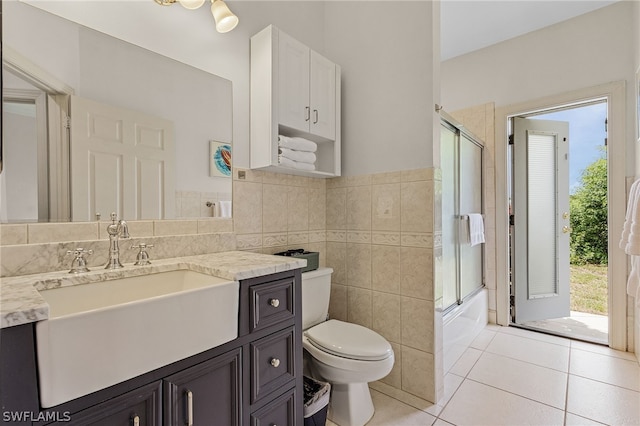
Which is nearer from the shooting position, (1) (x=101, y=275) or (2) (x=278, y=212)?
(1) (x=101, y=275)

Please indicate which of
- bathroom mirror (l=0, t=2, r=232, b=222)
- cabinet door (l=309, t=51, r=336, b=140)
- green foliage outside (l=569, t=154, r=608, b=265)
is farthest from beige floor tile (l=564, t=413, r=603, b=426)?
green foliage outside (l=569, t=154, r=608, b=265)

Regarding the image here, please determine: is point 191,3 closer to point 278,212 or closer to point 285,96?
point 285,96

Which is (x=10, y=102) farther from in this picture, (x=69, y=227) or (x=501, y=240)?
(x=501, y=240)

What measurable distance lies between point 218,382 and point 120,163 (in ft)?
3.22

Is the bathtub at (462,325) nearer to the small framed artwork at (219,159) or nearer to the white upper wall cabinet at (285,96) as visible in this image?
the white upper wall cabinet at (285,96)

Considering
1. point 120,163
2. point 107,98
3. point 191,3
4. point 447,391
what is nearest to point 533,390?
point 447,391

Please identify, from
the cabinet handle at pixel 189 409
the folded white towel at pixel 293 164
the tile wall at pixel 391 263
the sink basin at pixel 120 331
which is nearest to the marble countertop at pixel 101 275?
the sink basin at pixel 120 331

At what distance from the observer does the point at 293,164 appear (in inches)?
68.5

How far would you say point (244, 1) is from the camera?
1717 mm

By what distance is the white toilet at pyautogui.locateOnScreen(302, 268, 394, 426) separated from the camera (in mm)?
1418

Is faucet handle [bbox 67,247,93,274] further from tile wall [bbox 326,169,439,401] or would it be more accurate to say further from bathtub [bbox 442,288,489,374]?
bathtub [bbox 442,288,489,374]

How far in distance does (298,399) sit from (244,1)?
6.92 feet

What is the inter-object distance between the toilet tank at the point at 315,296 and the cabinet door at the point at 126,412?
0.95 m

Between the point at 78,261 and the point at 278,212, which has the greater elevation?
the point at 278,212
